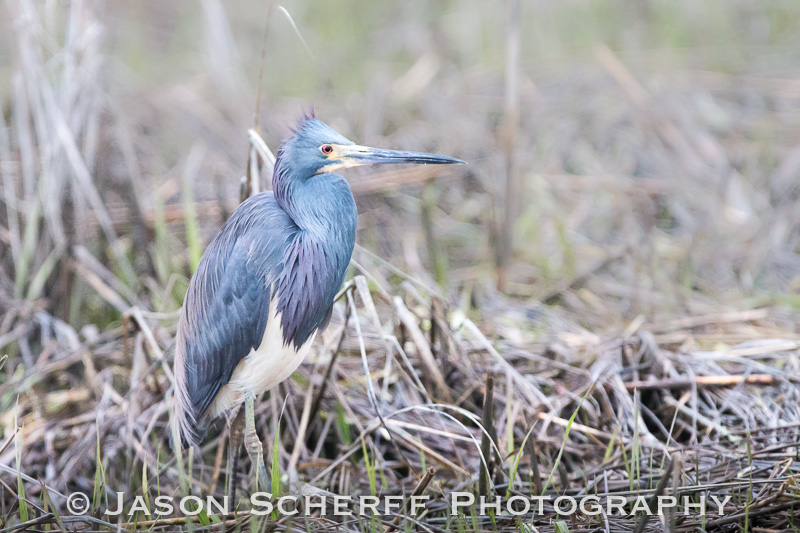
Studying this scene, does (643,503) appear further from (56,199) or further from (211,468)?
(56,199)

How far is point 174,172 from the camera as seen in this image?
508 cm

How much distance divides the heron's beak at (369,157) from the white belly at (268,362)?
1.56 ft

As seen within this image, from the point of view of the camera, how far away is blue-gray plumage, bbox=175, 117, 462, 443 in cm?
237

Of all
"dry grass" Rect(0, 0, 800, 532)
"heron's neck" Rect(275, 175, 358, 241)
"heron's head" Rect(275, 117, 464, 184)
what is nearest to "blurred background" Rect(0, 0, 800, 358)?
"dry grass" Rect(0, 0, 800, 532)

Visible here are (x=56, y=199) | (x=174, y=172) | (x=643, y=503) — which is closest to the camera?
(x=643, y=503)

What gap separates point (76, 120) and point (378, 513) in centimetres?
265

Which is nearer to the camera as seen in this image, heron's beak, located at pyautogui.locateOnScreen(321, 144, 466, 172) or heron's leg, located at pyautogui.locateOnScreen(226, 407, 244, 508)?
heron's beak, located at pyautogui.locateOnScreen(321, 144, 466, 172)

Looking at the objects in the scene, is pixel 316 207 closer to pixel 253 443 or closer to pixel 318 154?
pixel 318 154

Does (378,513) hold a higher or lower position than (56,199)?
lower

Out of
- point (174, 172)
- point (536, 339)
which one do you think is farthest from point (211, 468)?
point (174, 172)

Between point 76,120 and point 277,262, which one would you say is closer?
point 277,262

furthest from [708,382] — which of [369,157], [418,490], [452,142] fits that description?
[452,142]

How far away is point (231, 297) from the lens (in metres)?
2.42

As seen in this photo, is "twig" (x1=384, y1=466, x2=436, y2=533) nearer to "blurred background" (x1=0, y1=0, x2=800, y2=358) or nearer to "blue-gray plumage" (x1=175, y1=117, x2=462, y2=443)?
"blue-gray plumage" (x1=175, y1=117, x2=462, y2=443)
